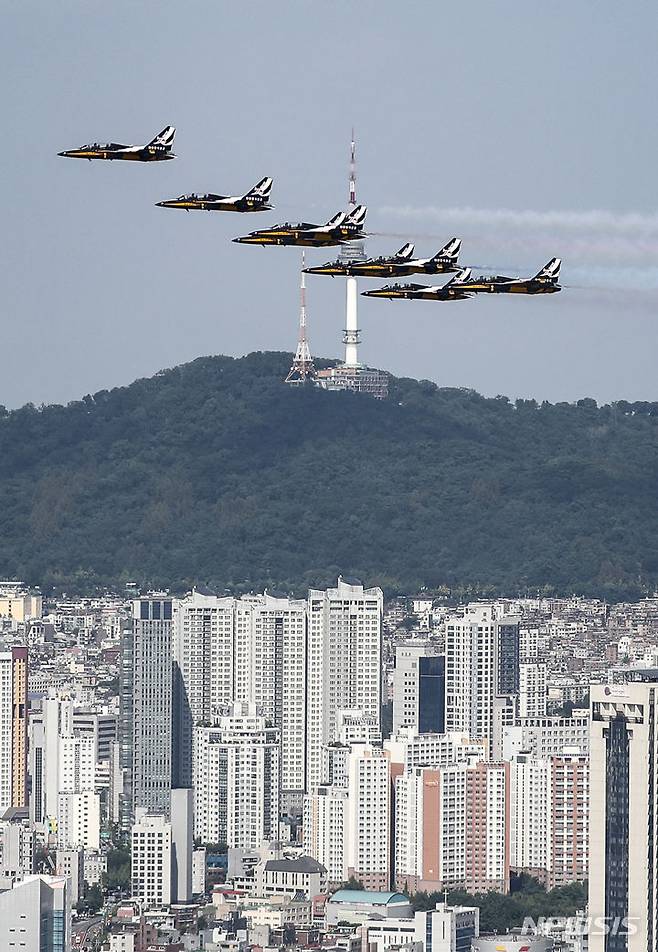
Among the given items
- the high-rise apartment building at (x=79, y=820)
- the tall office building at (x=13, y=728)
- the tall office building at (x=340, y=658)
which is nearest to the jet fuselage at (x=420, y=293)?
the high-rise apartment building at (x=79, y=820)

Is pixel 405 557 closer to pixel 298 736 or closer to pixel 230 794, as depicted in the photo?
pixel 298 736

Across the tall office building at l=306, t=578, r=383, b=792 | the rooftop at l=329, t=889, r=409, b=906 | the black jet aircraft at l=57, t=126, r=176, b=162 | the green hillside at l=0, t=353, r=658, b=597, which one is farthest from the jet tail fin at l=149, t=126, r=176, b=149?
the green hillside at l=0, t=353, r=658, b=597

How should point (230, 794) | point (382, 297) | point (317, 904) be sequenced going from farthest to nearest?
point (230, 794) < point (317, 904) < point (382, 297)

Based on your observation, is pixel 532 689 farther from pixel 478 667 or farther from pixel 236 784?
pixel 236 784

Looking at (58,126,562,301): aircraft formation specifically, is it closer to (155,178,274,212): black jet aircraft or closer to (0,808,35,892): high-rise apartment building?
(155,178,274,212): black jet aircraft

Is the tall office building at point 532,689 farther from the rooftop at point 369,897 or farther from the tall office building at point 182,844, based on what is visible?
the rooftop at point 369,897

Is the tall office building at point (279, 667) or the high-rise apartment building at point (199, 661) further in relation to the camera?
the tall office building at point (279, 667)

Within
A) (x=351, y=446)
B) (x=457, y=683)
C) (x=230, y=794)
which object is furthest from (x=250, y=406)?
(x=230, y=794)
